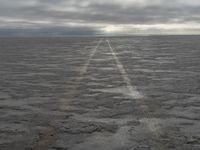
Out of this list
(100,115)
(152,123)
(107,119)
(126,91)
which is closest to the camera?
(152,123)

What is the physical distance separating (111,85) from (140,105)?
12.7 ft

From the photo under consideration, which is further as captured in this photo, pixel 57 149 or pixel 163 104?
pixel 163 104

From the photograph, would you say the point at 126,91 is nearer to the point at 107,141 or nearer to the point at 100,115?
the point at 100,115

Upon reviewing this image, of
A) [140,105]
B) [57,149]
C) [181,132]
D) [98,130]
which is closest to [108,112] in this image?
[140,105]

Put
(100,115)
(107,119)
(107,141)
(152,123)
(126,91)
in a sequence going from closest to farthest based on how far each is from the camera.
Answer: (107,141) < (152,123) < (107,119) < (100,115) < (126,91)

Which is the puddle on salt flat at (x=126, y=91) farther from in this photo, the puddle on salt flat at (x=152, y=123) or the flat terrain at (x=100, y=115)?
the puddle on salt flat at (x=152, y=123)

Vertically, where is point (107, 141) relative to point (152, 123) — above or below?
above

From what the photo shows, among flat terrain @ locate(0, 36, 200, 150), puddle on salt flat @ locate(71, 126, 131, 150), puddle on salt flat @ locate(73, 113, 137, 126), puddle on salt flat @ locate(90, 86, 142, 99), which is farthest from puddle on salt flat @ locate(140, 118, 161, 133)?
puddle on salt flat @ locate(90, 86, 142, 99)

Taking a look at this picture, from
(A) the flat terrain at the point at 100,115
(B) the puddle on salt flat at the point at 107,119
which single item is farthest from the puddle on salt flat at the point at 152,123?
(B) the puddle on salt flat at the point at 107,119

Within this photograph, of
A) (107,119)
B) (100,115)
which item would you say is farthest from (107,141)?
(100,115)

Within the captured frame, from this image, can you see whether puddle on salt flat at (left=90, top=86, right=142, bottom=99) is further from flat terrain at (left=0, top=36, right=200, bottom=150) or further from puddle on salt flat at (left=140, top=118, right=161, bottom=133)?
puddle on salt flat at (left=140, top=118, right=161, bottom=133)

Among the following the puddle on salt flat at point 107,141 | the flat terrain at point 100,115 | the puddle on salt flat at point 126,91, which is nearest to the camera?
the puddle on salt flat at point 107,141

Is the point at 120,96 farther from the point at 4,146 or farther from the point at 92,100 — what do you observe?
the point at 4,146

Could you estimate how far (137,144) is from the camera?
613 centimetres
